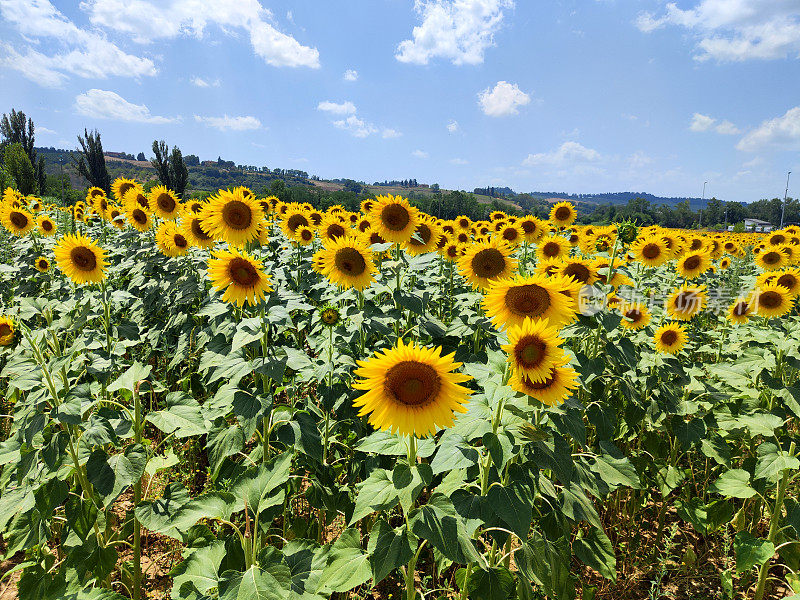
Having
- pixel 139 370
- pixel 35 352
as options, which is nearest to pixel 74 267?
pixel 35 352

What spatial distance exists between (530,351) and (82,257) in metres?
4.38

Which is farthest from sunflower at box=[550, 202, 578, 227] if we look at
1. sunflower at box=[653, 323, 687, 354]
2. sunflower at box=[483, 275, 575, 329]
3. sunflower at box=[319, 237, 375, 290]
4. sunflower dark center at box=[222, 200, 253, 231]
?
sunflower dark center at box=[222, 200, 253, 231]

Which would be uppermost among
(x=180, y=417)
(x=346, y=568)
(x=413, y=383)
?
(x=413, y=383)

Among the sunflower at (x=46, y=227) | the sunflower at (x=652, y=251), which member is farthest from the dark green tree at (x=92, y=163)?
the sunflower at (x=652, y=251)

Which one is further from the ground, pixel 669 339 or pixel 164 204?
pixel 164 204

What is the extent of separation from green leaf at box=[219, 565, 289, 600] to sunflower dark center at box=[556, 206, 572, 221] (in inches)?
311

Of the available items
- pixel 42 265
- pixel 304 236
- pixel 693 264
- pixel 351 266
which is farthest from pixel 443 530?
pixel 42 265

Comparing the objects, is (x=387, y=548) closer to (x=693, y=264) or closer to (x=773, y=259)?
(x=693, y=264)

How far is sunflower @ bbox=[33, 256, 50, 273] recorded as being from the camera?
245 inches

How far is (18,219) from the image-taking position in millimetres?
6988

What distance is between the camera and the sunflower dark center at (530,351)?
2.11 metres

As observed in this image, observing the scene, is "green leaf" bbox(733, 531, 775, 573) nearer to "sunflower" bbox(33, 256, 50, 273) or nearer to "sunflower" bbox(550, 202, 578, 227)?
"sunflower" bbox(550, 202, 578, 227)

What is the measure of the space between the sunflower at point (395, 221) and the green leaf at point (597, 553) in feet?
10.5

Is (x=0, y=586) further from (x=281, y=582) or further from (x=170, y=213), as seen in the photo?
(x=170, y=213)
